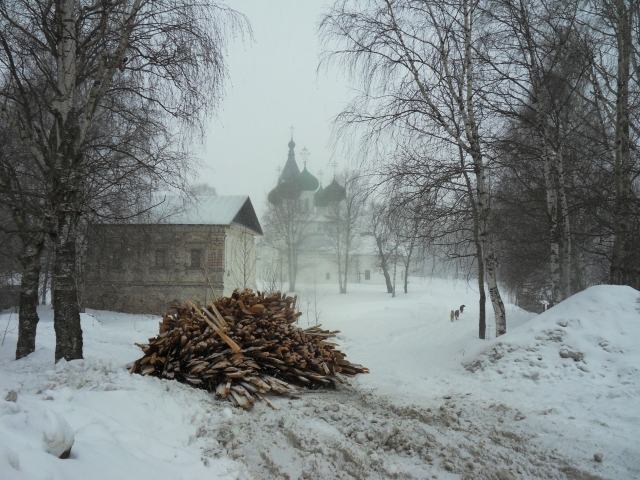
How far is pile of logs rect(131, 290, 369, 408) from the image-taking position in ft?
18.2

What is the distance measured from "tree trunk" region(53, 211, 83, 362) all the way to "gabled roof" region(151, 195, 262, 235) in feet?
48.6

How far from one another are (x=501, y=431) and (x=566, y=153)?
36.2 feet

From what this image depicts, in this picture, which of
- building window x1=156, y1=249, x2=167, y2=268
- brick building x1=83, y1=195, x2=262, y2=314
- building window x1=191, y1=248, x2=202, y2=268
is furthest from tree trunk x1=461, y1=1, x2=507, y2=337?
building window x1=156, y1=249, x2=167, y2=268

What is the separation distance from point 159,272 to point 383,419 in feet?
62.5

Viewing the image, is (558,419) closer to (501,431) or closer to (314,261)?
(501,431)

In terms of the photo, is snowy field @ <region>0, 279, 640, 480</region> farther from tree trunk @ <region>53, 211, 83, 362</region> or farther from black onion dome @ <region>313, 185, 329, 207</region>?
black onion dome @ <region>313, 185, 329, 207</region>

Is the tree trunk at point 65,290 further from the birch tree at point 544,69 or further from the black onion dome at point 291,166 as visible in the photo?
the black onion dome at point 291,166

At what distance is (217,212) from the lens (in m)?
22.4

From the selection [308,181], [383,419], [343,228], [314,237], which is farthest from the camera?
[308,181]

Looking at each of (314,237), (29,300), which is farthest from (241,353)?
(314,237)

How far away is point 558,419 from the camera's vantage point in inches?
191

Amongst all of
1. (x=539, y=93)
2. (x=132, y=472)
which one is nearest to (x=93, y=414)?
(x=132, y=472)

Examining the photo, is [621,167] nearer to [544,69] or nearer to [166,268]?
[544,69]

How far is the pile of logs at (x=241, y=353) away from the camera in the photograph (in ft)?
18.2
